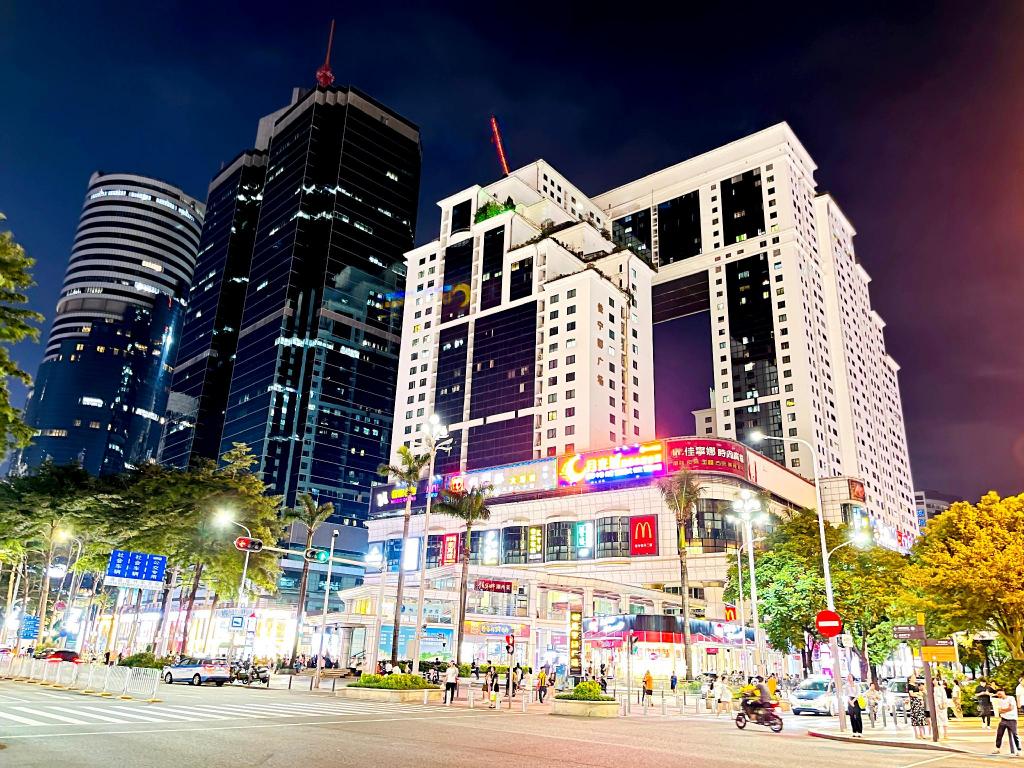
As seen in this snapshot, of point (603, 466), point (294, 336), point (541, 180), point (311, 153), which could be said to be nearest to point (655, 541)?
point (603, 466)

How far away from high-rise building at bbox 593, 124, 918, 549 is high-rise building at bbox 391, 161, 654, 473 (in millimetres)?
19366

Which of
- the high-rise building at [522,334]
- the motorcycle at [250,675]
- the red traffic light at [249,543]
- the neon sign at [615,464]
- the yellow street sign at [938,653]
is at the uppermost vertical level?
the high-rise building at [522,334]

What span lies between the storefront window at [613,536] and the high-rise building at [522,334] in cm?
1588

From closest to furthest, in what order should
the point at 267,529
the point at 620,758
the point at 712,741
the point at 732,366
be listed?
the point at 620,758
the point at 712,741
the point at 267,529
the point at 732,366

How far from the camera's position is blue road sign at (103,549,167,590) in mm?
45719

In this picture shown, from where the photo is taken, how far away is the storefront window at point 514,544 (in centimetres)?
9812

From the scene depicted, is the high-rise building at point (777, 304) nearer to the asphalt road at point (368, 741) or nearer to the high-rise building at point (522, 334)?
the high-rise building at point (522, 334)

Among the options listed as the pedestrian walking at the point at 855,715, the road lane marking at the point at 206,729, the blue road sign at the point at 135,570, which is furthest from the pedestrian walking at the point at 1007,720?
the blue road sign at the point at 135,570

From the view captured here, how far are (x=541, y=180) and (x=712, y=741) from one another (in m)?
135

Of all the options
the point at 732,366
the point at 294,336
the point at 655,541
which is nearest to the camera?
the point at 655,541

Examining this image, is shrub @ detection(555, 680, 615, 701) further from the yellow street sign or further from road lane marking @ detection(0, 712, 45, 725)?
road lane marking @ detection(0, 712, 45, 725)

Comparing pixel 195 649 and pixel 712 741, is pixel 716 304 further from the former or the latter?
pixel 712 741

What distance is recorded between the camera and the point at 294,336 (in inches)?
6875

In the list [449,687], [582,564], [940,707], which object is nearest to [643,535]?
[582,564]
